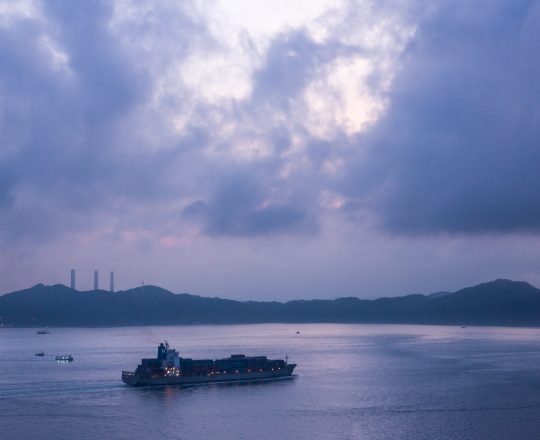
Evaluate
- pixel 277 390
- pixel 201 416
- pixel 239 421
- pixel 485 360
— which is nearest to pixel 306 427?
pixel 239 421

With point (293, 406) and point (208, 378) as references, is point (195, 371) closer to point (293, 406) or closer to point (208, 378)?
point (208, 378)

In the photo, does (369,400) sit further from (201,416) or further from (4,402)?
(4,402)

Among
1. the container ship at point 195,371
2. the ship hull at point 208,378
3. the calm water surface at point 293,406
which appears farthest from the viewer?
the container ship at point 195,371

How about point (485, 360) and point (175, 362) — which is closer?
point (175, 362)

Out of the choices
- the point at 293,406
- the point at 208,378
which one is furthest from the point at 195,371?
the point at 293,406

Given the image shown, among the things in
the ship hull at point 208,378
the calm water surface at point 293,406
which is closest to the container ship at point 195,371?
the ship hull at point 208,378

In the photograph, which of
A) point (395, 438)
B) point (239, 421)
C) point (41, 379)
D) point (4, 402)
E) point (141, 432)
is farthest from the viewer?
point (41, 379)

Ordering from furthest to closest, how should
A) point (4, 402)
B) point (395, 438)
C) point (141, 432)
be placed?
point (4, 402) → point (141, 432) → point (395, 438)

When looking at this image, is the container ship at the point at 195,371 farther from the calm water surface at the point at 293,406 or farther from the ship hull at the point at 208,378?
the calm water surface at the point at 293,406
